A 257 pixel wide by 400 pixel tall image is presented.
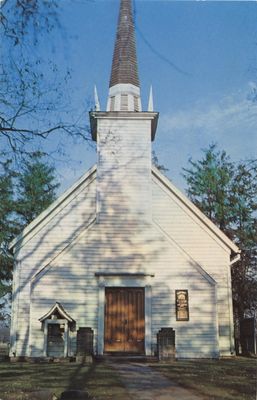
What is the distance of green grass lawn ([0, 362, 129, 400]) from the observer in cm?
799

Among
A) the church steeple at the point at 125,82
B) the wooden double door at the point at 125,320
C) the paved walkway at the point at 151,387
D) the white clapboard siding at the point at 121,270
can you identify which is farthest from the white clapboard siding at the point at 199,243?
the paved walkway at the point at 151,387

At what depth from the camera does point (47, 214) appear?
18.2m

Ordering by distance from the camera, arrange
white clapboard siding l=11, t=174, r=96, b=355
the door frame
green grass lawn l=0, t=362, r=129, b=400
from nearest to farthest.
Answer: green grass lawn l=0, t=362, r=129, b=400, the door frame, white clapboard siding l=11, t=174, r=96, b=355

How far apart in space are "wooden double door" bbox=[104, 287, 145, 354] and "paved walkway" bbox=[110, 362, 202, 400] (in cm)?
540

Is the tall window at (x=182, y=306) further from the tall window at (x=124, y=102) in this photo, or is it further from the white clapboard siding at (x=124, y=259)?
the tall window at (x=124, y=102)

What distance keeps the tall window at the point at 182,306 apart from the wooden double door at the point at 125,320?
48.9 inches

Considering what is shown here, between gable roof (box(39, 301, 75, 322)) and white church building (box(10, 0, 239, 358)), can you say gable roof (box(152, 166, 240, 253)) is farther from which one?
gable roof (box(39, 301, 75, 322))

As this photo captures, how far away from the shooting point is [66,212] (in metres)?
18.4

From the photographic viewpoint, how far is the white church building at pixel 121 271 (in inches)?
673

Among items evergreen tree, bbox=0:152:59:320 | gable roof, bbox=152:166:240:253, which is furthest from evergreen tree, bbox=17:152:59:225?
gable roof, bbox=152:166:240:253

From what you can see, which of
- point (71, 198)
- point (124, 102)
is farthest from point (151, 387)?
point (124, 102)

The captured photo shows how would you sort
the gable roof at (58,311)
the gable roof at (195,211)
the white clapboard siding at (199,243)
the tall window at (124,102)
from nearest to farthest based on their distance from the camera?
1. the gable roof at (58,311)
2. the white clapboard siding at (199,243)
3. the gable roof at (195,211)
4. the tall window at (124,102)

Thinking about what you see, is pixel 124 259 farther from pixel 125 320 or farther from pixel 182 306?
pixel 182 306

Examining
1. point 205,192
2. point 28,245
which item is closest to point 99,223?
point 28,245
